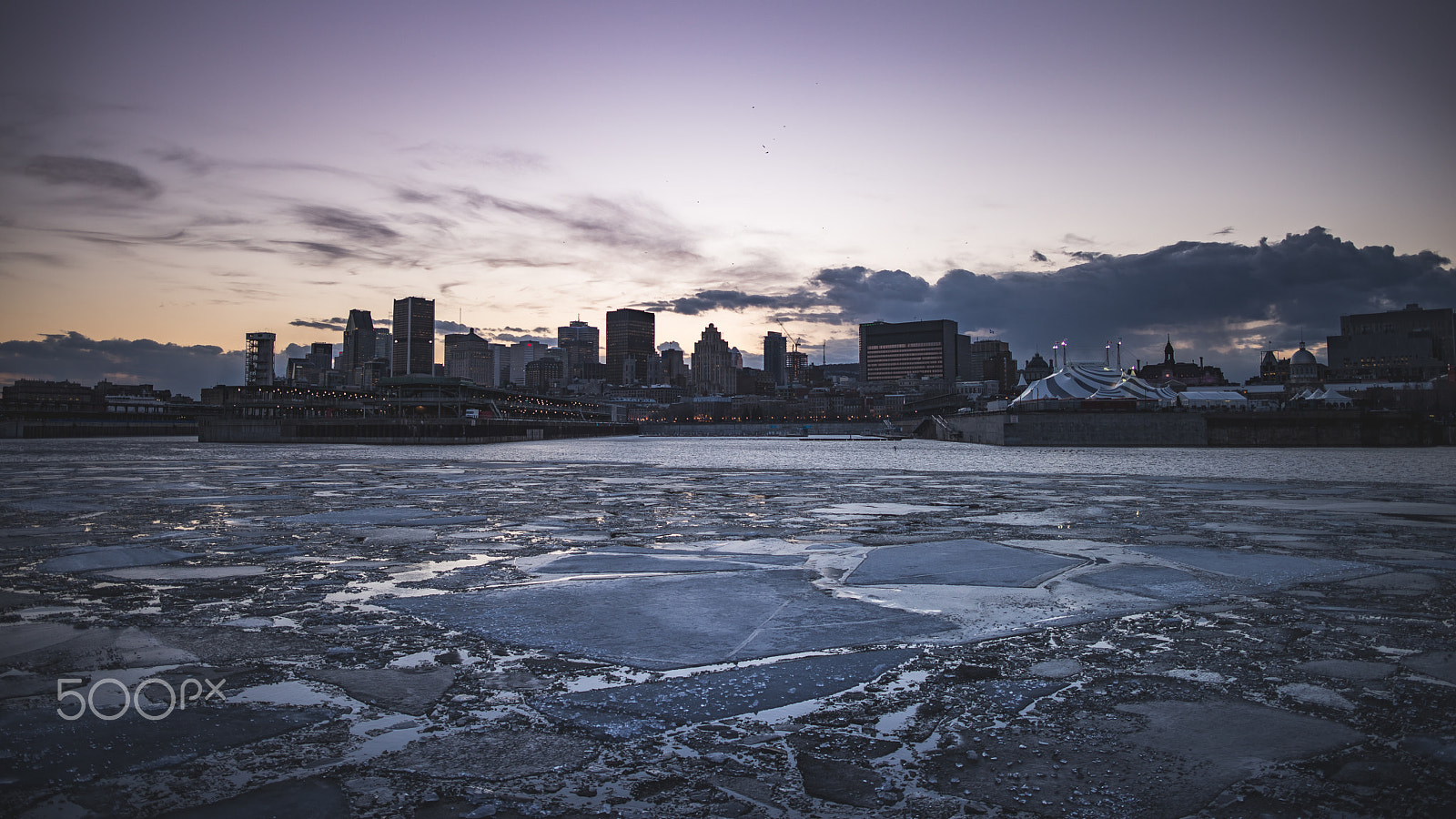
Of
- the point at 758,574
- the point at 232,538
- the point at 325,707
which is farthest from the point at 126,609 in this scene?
the point at 758,574

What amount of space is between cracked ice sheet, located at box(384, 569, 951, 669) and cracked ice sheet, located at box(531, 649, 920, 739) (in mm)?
339

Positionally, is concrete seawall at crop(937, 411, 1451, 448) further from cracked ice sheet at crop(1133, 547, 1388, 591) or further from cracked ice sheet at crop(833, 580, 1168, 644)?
cracked ice sheet at crop(833, 580, 1168, 644)

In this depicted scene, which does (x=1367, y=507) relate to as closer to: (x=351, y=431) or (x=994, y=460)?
(x=994, y=460)

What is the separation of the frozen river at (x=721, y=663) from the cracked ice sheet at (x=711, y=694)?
27mm

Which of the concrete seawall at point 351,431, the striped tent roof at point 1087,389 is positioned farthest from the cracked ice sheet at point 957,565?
the striped tent roof at point 1087,389

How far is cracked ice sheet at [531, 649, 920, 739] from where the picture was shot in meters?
4.16

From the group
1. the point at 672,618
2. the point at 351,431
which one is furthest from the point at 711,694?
the point at 351,431

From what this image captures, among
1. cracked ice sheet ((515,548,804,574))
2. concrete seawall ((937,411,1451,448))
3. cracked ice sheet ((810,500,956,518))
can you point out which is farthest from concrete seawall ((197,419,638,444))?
cracked ice sheet ((515,548,804,574))

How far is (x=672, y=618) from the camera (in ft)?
20.9

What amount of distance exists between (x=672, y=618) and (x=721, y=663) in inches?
50.7

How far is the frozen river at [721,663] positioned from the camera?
3412 mm

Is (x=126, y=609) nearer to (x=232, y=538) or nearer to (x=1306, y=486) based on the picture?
(x=232, y=538)

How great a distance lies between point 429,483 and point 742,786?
2172cm

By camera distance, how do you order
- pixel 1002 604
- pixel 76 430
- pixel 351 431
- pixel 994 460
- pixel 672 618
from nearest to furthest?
pixel 672 618 → pixel 1002 604 → pixel 994 460 → pixel 351 431 → pixel 76 430
